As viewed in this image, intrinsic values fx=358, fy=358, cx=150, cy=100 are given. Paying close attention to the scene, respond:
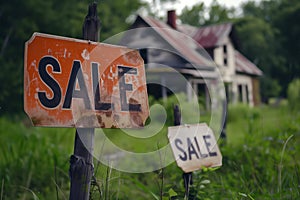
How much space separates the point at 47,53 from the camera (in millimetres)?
1229

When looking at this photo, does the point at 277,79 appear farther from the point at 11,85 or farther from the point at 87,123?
the point at 87,123

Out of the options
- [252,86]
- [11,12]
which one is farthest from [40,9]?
[252,86]

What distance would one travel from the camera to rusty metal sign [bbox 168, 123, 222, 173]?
1.78 meters

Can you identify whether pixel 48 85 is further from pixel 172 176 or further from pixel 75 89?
pixel 172 176

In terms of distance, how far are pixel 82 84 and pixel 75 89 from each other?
35mm

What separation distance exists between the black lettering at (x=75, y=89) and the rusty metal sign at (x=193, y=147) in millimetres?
646

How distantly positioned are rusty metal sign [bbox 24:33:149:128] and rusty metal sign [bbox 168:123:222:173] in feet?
1.41

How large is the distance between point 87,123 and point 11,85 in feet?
23.1

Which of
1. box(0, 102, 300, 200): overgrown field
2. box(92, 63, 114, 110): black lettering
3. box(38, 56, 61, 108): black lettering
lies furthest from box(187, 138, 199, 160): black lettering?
box(38, 56, 61, 108): black lettering

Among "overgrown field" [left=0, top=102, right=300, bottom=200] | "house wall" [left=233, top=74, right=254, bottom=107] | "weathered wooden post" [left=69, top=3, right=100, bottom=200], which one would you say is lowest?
"overgrown field" [left=0, top=102, right=300, bottom=200]

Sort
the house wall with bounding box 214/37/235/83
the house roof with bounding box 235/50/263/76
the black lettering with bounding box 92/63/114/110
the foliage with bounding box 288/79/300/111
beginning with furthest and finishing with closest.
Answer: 1. the house roof with bounding box 235/50/263/76
2. the house wall with bounding box 214/37/235/83
3. the foliage with bounding box 288/79/300/111
4. the black lettering with bounding box 92/63/114/110

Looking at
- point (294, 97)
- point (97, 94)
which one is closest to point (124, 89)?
point (97, 94)

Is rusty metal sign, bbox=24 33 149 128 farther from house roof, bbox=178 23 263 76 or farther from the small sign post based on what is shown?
house roof, bbox=178 23 263 76

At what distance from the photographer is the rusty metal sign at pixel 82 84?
1.19 meters
